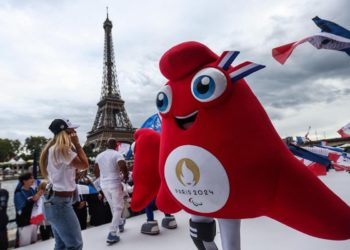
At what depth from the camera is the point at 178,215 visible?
4.71 metres

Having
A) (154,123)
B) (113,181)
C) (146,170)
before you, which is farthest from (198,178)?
(113,181)

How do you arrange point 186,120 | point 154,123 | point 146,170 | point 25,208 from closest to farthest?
point 186,120
point 146,170
point 154,123
point 25,208

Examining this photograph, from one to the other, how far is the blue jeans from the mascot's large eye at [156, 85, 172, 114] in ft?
3.97

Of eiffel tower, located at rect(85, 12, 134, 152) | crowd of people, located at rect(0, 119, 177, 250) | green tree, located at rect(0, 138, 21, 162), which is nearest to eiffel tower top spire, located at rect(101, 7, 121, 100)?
eiffel tower, located at rect(85, 12, 134, 152)

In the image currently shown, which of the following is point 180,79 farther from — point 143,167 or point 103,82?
point 103,82

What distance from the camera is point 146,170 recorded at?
2.08 meters

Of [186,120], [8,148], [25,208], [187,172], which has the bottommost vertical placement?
[25,208]

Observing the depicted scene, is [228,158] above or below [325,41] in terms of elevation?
below

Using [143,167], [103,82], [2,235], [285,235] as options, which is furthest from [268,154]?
[103,82]

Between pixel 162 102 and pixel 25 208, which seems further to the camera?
pixel 25 208

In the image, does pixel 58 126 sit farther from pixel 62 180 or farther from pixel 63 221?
pixel 63 221

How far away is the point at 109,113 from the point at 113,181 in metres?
39.1

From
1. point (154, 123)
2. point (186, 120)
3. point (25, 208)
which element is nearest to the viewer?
point (186, 120)

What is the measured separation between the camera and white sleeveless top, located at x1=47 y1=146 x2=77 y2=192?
7.24 ft
